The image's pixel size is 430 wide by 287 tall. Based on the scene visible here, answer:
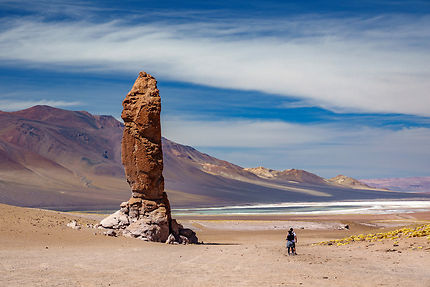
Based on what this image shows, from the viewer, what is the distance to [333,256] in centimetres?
1728

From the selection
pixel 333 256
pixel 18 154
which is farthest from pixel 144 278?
pixel 18 154

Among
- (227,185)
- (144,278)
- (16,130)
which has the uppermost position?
(16,130)

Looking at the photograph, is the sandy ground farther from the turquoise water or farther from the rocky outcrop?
the turquoise water

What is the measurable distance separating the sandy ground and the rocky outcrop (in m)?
1.11

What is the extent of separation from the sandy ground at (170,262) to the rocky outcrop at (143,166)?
3.66 feet

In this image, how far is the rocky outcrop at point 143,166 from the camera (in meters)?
20.7

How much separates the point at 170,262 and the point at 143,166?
6.28m

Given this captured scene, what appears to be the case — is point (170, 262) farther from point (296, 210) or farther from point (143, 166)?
point (296, 210)

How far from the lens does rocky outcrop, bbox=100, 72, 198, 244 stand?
20719 mm

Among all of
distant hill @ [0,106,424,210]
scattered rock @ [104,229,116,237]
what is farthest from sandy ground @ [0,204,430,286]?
distant hill @ [0,106,424,210]

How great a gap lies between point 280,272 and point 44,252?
691 cm

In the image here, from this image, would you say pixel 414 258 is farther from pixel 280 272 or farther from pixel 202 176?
pixel 202 176

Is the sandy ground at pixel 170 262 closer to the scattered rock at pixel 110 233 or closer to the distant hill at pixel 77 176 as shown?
the scattered rock at pixel 110 233

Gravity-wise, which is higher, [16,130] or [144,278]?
[16,130]
